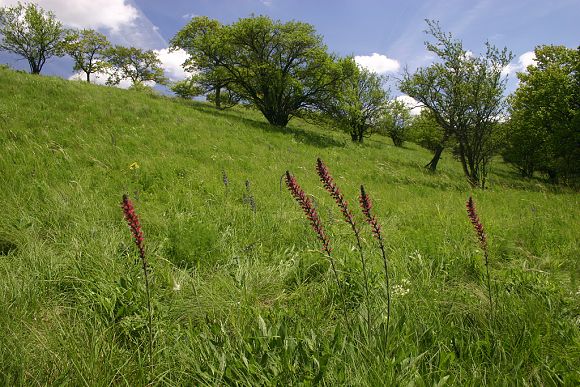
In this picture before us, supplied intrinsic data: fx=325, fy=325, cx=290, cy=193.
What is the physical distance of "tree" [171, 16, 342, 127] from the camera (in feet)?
75.2

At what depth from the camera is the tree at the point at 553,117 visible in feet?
76.4

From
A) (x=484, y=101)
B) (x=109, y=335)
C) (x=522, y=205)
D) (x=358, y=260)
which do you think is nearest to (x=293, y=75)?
(x=484, y=101)

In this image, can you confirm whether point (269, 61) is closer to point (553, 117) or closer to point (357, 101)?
point (357, 101)

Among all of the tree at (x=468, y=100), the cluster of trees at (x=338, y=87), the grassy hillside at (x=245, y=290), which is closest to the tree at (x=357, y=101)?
the cluster of trees at (x=338, y=87)

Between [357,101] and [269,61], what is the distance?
307 inches

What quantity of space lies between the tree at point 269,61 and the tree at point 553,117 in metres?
13.2

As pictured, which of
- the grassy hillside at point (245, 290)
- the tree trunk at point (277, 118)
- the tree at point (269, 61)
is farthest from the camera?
the tree trunk at point (277, 118)

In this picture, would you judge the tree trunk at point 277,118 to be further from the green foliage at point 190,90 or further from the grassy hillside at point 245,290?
the grassy hillside at point 245,290

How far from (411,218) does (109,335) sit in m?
6.55

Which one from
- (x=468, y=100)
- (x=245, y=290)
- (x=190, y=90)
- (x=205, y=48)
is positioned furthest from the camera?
(x=190, y=90)

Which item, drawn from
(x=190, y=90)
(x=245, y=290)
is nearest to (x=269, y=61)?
(x=190, y=90)

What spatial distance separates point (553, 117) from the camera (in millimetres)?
24469

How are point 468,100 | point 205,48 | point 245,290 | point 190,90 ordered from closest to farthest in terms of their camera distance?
point 245,290 → point 468,100 → point 205,48 → point 190,90

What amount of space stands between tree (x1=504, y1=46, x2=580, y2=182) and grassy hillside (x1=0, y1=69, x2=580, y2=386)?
1931cm
